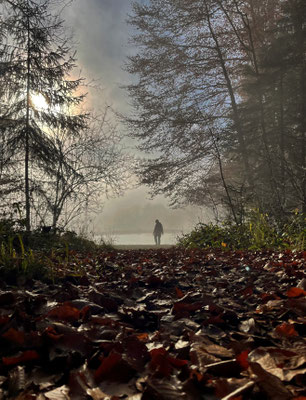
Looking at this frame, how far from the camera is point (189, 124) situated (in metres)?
13.4

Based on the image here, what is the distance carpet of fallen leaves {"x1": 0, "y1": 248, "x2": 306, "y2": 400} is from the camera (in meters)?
1.03

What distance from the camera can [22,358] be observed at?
1225 mm

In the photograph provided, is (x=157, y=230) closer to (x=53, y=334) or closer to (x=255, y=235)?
(x=255, y=235)

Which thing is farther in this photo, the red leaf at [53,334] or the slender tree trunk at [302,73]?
the slender tree trunk at [302,73]

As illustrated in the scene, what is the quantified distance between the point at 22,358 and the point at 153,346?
56cm

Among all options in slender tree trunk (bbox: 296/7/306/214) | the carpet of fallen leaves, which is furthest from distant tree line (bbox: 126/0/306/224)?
the carpet of fallen leaves

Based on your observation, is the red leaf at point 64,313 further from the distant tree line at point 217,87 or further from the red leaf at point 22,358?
the distant tree line at point 217,87

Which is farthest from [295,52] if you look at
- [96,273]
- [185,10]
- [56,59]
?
[96,273]

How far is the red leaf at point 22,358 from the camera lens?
120cm

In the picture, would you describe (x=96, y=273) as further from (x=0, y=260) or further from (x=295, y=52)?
(x=295, y=52)

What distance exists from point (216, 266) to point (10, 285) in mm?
2469

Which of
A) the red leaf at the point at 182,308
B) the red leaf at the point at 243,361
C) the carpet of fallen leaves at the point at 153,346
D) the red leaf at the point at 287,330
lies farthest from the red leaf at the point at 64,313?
the red leaf at the point at 287,330

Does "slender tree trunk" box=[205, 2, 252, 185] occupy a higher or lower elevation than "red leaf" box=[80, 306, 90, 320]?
higher

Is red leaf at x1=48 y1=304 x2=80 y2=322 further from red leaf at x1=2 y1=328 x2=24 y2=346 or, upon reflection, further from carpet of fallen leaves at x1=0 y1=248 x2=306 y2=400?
red leaf at x1=2 y1=328 x2=24 y2=346
